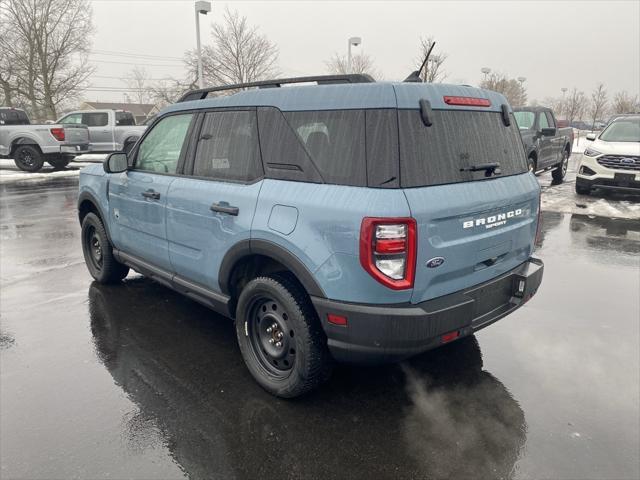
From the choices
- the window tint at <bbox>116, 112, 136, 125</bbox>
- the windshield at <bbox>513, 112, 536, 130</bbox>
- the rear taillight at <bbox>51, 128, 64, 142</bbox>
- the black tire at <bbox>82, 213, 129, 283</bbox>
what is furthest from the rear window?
the window tint at <bbox>116, 112, 136, 125</bbox>

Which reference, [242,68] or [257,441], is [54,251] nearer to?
[257,441]

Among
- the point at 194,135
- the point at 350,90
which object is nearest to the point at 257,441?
the point at 350,90

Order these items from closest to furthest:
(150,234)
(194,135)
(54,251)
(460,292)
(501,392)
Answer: (460,292) → (501,392) → (194,135) → (150,234) → (54,251)

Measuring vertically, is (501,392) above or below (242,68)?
below

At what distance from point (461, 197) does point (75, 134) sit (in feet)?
54.6

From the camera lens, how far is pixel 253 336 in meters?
3.30

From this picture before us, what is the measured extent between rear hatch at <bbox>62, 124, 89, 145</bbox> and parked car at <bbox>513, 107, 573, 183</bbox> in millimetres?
13912

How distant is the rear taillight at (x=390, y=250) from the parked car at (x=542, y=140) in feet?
30.6

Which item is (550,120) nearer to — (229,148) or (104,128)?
(229,148)

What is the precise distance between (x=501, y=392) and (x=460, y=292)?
0.94m

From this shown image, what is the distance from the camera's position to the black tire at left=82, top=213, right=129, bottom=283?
5.03 m

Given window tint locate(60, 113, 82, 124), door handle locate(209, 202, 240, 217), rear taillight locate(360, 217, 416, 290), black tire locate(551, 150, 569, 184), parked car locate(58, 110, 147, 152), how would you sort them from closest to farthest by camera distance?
rear taillight locate(360, 217, 416, 290)
door handle locate(209, 202, 240, 217)
black tire locate(551, 150, 569, 184)
parked car locate(58, 110, 147, 152)
window tint locate(60, 113, 82, 124)

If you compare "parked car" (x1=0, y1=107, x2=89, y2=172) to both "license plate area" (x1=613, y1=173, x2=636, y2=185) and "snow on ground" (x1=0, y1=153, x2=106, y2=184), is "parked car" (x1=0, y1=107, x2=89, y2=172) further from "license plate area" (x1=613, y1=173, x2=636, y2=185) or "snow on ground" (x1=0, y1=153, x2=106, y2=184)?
"license plate area" (x1=613, y1=173, x2=636, y2=185)

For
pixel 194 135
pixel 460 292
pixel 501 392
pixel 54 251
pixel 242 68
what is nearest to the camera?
pixel 460 292
